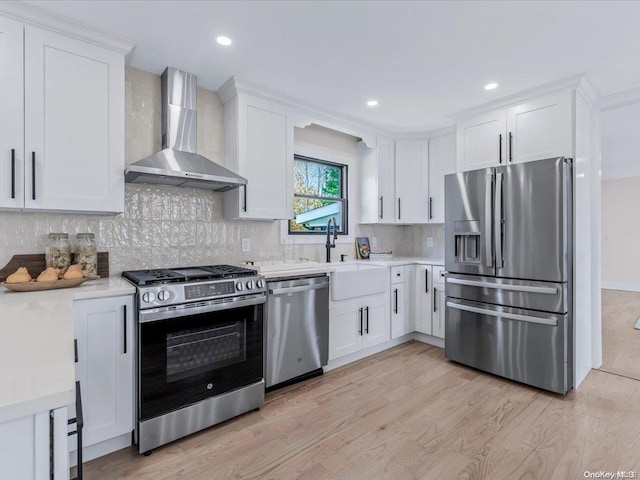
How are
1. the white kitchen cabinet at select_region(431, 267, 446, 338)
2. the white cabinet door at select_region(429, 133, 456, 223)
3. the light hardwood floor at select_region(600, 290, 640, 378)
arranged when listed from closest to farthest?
the light hardwood floor at select_region(600, 290, 640, 378), the white kitchen cabinet at select_region(431, 267, 446, 338), the white cabinet door at select_region(429, 133, 456, 223)

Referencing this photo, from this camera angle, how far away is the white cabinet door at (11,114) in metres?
1.81

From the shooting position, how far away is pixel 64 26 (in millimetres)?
1950

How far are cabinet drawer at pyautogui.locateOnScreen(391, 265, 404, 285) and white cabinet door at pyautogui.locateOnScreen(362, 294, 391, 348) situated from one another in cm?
22

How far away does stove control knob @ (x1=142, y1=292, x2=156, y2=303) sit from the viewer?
1889 mm

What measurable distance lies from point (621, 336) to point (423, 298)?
2465mm

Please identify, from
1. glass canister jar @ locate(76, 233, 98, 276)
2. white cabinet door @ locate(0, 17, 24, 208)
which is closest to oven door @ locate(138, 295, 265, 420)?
glass canister jar @ locate(76, 233, 98, 276)

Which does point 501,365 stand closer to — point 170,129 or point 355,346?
point 355,346

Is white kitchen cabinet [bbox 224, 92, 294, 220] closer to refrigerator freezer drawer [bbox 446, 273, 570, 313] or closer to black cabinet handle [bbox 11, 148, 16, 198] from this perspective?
black cabinet handle [bbox 11, 148, 16, 198]

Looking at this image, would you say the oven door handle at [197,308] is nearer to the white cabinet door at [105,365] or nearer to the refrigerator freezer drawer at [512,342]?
the white cabinet door at [105,365]

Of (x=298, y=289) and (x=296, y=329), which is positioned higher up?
(x=298, y=289)

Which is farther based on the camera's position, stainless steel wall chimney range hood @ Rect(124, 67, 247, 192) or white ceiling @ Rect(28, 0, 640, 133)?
stainless steel wall chimney range hood @ Rect(124, 67, 247, 192)

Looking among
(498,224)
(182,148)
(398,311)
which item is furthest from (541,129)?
(182,148)

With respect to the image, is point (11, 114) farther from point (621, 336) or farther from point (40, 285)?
point (621, 336)

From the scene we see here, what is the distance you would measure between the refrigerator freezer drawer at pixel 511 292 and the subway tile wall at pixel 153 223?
1814 millimetres
